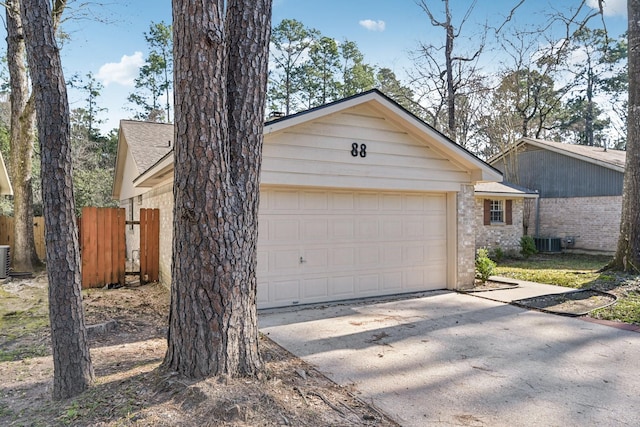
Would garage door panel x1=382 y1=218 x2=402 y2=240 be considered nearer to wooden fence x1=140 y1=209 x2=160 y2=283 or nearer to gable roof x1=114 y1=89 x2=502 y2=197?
gable roof x1=114 y1=89 x2=502 y2=197

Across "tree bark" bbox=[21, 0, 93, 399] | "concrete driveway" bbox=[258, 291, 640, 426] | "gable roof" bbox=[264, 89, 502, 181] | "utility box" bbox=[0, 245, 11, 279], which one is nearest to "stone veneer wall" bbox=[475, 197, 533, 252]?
"gable roof" bbox=[264, 89, 502, 181]

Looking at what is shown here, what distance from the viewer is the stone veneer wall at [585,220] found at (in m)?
16.2

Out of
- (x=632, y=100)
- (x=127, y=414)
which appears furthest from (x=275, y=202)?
(x=632, y=100)

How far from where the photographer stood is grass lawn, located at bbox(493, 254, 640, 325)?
22.2ft

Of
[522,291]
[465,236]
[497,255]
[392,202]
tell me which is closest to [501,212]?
[497,255]

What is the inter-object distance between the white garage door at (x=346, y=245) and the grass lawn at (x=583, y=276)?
306 centimetres

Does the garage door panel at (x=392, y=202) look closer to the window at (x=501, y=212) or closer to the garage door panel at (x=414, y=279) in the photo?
the garage door panel at (x=414, y=279)

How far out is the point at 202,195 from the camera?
10.4 feet

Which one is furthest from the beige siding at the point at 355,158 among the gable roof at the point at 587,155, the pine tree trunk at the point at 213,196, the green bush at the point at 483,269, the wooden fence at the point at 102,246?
the gable roof at the point at 587,155

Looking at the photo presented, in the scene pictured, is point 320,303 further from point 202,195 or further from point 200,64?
point 200,64

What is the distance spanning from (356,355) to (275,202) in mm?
3189

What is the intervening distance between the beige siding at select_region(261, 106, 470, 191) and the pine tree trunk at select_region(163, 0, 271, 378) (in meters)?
A: 3.15

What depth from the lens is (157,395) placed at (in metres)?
3.15

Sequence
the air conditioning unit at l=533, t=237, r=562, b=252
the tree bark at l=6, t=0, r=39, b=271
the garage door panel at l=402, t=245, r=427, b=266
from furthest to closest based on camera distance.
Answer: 1. the air conditioning unit at l=533, t=237, r=562, b=252
2. the tree bark at l=6, t=0, r=39, b=271
3. the garage door panel at l=402, t=245, r=427, b=266
